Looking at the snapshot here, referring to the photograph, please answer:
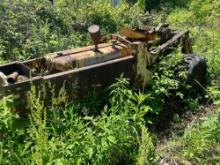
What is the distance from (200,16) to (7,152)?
9.61 m

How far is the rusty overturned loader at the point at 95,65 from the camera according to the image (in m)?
4.66

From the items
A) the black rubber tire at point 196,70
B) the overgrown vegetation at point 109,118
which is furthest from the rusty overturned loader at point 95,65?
the overgrown vegetation at point 109,118

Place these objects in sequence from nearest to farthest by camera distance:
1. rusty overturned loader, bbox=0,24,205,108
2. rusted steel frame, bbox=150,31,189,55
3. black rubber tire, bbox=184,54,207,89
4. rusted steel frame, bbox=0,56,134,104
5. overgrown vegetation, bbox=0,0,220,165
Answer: overgrown vegetation, bbox=0,0,220,165 → rusted steel frame, bbox=0,56,134,104 → rusty overturned loader, bbox=0,24,205,108 → rusted steel frame, bbox=150,31,189,55 → black rubber tire, bbox=184,54,207,89

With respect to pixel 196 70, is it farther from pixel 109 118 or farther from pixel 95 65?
pixel 109 118

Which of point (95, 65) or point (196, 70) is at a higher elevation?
point (95, 65)

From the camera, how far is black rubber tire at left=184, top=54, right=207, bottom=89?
6117 millimetres

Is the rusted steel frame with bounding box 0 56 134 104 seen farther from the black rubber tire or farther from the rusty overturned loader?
the black rubber tire

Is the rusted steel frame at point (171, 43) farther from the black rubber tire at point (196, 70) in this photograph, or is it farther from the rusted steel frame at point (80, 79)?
the rusted steel frame at point (80, 79)

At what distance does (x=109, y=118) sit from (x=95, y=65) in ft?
3.28

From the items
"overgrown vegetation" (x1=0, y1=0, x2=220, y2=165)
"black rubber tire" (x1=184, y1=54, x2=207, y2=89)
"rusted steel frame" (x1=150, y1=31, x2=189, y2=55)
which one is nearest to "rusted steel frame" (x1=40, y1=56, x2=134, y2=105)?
"overgrown vegetation" (x1=0, y1=0, x2=220, y2=165)

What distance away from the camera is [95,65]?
5.11 meters

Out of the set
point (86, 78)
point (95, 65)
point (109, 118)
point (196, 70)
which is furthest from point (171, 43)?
point (109, 118)

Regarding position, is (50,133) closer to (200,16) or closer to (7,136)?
(7,136)

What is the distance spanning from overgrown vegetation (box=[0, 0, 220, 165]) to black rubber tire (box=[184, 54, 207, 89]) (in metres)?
0.13
